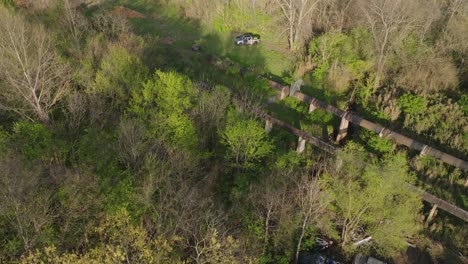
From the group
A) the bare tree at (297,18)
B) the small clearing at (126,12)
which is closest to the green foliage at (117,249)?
the bare tree at (297,18)

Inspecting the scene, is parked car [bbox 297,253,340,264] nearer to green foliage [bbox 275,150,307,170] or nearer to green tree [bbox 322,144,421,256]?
green tree [bbox 322,144,421,256]

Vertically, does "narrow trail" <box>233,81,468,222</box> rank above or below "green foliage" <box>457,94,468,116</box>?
below

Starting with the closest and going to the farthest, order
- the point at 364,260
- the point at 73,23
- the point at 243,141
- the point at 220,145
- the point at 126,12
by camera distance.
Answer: the point at 364,260
the point at 243,141
the point at 220,145
the point at 73,23
the point at 126,12

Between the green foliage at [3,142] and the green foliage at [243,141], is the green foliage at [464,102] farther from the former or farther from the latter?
the green foliage at [3,142]

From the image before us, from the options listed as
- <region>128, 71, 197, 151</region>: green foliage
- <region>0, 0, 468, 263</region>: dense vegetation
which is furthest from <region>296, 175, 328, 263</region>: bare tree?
<region>128, 71, 197, 151</region>: green foliage

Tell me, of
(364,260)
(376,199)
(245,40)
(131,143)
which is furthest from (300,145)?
(245,40)

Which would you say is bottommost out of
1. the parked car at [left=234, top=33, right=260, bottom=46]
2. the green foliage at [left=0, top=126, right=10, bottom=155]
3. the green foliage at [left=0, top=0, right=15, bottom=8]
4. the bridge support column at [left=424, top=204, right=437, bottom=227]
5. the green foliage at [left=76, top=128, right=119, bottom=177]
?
the bridge support column at [left=424, top=204, right=437, bottom=227]

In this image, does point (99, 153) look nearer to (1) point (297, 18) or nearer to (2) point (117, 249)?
(2) point (117, 249)

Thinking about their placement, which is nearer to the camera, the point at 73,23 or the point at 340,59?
the point at 73,23
